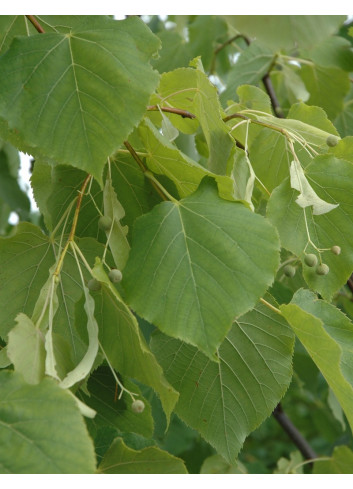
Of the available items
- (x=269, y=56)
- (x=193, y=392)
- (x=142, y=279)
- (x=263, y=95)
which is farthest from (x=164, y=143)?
(x=269, y=56)

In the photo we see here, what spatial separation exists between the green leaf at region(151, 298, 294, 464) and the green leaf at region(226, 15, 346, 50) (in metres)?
0.62

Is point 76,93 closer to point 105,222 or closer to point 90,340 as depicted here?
point 105,222

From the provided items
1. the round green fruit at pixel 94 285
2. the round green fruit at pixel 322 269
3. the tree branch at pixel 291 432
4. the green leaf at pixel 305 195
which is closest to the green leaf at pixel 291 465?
the tree branch at pixel 291 432

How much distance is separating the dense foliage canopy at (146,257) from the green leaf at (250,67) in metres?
0.78

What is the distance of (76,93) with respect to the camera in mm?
960

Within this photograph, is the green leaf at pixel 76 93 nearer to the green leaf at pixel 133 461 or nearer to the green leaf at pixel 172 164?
the green leaf at pixel 172 164

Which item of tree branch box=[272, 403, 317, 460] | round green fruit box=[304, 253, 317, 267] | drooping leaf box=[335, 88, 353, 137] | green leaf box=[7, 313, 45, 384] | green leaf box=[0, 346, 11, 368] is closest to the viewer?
green leaf box=[7, 313, 45, 384]

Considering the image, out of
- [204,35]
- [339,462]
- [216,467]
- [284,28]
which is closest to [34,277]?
[284,28]

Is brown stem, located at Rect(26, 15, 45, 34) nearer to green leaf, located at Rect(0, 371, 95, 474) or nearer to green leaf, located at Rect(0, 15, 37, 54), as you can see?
green leaf, located at Rect(0, 15, 37, 54)

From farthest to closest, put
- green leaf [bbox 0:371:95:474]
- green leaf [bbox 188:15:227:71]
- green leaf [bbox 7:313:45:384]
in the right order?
green leaf [bbox 188:15:227:71] → green leaf [bbox 7:313:45:384] → green leaf [bbox 0:371:95:474]

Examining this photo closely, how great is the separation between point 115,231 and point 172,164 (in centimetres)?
15

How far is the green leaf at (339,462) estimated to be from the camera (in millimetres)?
1852

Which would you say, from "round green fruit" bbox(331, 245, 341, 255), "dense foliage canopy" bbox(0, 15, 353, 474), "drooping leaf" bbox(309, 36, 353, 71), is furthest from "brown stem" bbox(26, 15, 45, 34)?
"drooping leaf" bbox(309, 36, 353, 71)

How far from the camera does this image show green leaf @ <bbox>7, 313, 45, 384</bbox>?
844mm
